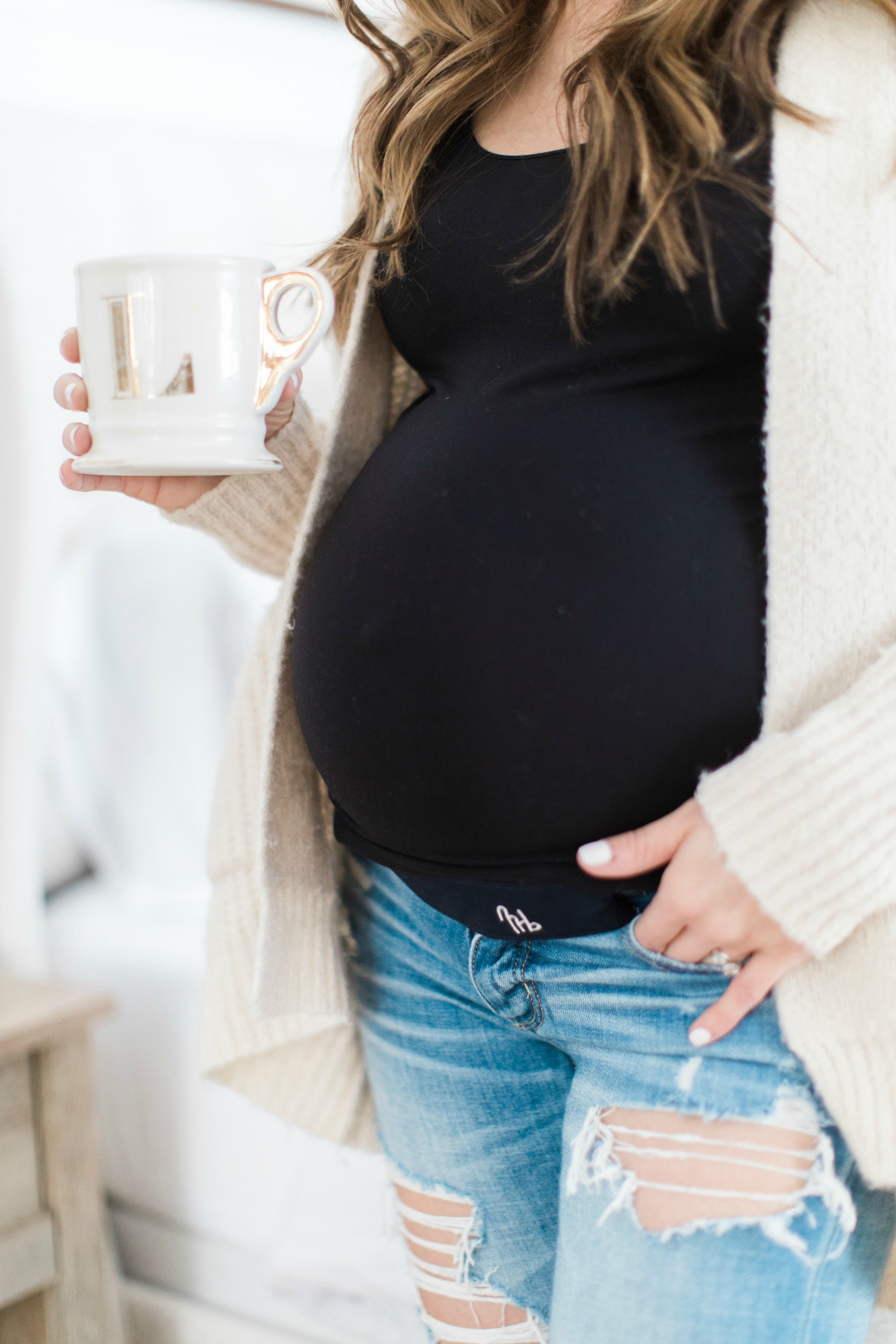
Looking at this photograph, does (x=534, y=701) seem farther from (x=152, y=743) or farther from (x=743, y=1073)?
(x=152, y=743)

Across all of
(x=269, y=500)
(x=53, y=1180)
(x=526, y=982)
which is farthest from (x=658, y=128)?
(x=53, y=1180)

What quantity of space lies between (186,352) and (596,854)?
330 mm

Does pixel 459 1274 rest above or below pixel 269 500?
below

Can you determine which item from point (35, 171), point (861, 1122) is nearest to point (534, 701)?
point (861, 1122)

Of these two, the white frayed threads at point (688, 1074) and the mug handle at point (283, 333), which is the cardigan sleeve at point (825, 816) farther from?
the mug handle at point (283, 333)

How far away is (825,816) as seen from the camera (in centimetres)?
49

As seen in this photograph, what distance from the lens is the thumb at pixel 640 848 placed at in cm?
53

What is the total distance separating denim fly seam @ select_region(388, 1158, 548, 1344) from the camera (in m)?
0.68

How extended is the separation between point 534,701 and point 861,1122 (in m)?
0.26

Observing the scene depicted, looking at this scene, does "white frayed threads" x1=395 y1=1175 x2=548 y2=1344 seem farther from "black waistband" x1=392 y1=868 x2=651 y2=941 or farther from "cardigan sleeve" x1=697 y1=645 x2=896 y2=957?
"cardigan sleeve" x1=697 y1=645 x2=896 y2=957

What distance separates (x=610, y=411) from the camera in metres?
Answer: 0.56

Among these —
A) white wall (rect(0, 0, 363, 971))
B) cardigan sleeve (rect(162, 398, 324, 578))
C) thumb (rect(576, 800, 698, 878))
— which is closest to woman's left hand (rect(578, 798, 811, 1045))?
thumb (rect(576, 800, 698, 878))

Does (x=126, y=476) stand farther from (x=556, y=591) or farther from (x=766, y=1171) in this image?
(x=766, y=1171)

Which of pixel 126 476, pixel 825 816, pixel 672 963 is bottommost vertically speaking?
pixel 672 963
